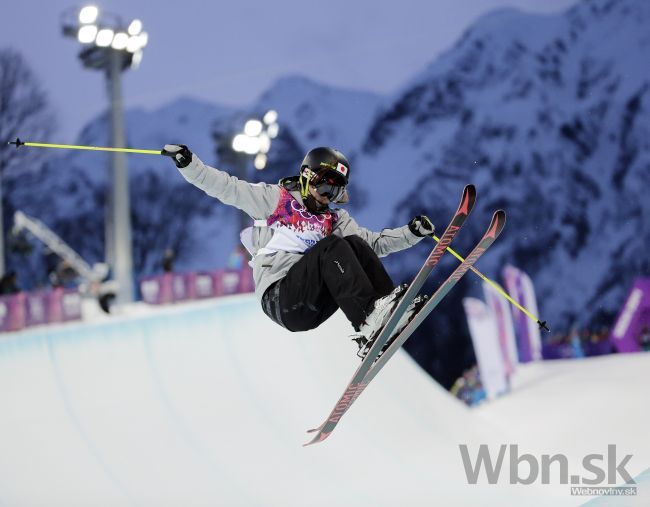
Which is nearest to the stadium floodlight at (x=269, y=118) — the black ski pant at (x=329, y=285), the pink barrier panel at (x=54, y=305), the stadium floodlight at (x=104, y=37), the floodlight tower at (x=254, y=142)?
the floodlight tower at (x=254, y=142)

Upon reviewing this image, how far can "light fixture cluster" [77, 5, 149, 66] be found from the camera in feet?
33.9

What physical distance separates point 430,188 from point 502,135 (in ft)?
11.3

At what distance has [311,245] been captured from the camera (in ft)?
12.6

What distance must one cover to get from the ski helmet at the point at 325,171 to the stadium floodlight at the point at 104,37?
7.92m

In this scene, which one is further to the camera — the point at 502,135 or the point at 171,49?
the point at 171,49

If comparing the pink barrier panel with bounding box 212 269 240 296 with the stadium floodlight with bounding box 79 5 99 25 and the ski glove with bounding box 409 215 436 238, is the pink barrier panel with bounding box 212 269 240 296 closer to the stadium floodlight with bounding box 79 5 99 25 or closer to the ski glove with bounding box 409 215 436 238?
the stadium floodlight with bounding box 79 5 99 25

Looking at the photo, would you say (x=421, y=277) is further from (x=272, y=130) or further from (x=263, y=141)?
(x=272, y=130)

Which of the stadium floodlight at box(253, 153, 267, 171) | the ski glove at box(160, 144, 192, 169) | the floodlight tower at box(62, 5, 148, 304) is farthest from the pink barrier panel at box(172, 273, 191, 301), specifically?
the ski glove at box(160, 144, 192, 169)

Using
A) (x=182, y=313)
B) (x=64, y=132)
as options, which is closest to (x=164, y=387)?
(x=182, y=313)

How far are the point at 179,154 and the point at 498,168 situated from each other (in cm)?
2794

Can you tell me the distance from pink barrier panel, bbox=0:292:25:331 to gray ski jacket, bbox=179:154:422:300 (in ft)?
14.0

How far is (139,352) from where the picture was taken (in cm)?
636

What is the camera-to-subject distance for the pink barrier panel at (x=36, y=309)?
767 centimetres

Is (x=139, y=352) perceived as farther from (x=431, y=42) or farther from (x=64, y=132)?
(x=431, y=42)
